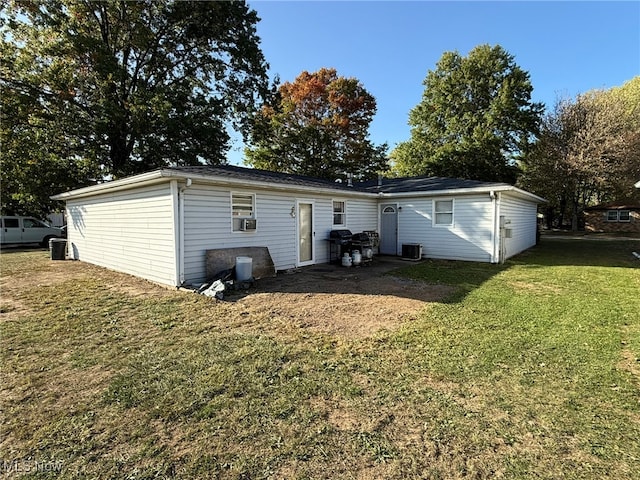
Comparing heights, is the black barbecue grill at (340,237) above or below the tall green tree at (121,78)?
below

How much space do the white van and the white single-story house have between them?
7053 millimetres

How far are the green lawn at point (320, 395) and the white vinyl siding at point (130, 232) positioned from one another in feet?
7.01

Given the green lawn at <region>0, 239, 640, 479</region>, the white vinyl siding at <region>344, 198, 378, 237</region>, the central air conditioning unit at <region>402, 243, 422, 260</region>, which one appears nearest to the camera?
the green lawn at <region>0, 239, 640, 479</region>

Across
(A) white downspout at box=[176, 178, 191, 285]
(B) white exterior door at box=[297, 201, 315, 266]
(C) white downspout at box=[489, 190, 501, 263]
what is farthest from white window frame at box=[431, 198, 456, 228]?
(A) white downspout at box=[176, 178, 191, 285]

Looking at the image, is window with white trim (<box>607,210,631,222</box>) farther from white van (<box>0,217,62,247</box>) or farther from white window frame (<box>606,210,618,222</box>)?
white van (<box>0,217,62,247</box>)

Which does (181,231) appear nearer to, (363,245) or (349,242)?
(349,242)

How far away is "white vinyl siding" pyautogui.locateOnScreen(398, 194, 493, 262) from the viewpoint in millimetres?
10328

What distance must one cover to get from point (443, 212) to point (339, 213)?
141 inches

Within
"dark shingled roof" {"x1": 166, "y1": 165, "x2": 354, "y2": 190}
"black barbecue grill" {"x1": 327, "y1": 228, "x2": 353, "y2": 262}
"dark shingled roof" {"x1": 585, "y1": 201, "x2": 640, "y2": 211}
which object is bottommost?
"black barbecue grill" {"x1": 327, "y1": 228, "x2": 353, "y2": 262}

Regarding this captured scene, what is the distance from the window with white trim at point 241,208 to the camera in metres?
7.78

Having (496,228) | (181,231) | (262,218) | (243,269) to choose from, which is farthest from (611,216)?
(181,231)

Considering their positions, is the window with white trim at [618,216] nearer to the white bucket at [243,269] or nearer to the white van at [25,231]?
the white bucket at [243,269]

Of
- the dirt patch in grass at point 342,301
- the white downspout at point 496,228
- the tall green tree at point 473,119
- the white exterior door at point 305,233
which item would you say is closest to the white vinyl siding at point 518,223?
the white downspout at point 496,228

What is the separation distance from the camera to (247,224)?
7.92m
